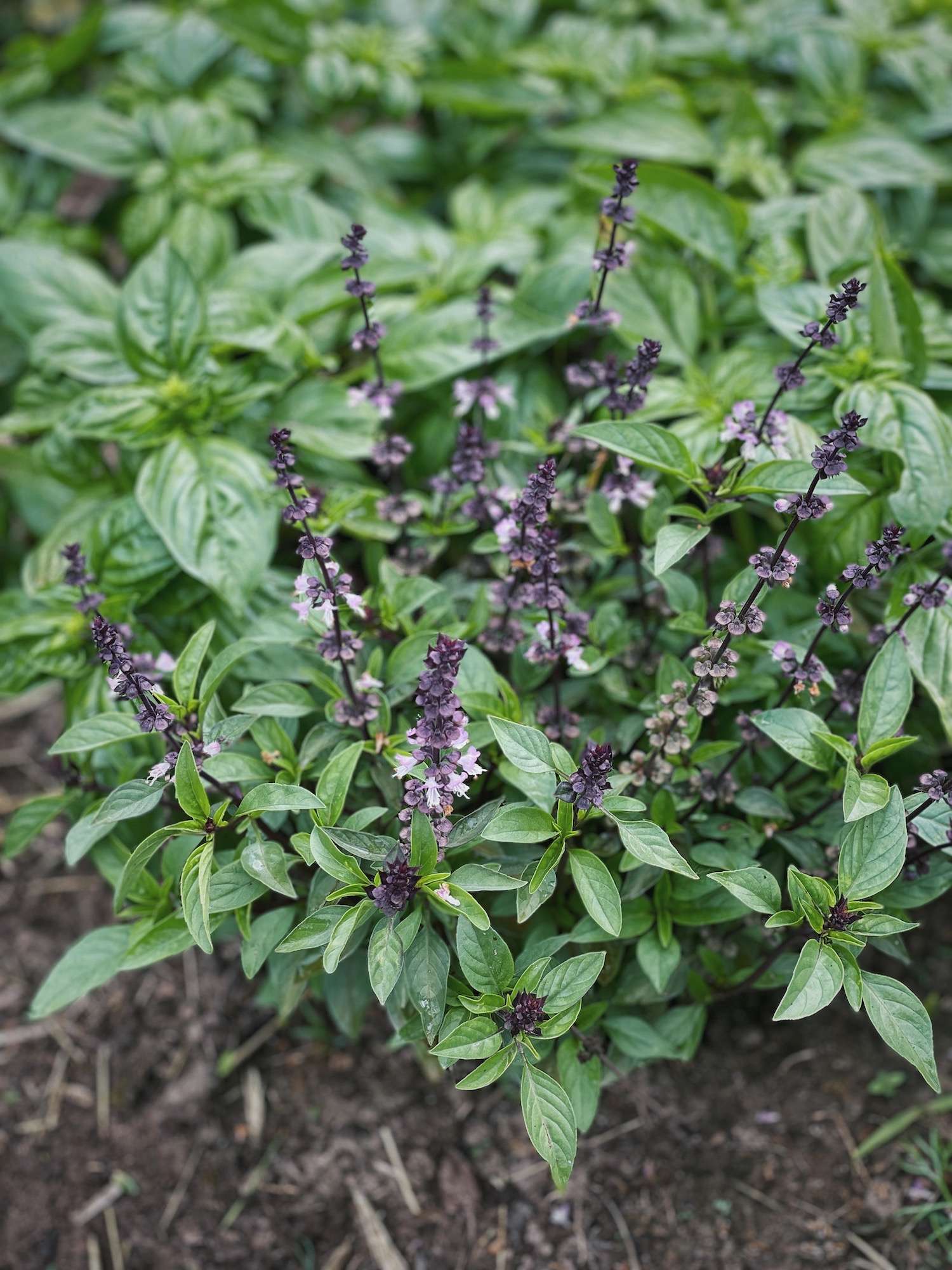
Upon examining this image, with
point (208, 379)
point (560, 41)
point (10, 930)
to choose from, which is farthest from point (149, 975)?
point (560, 41)

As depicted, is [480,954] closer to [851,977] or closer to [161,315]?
[851,977]

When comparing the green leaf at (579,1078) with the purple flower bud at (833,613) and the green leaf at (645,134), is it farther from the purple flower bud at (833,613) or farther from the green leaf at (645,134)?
the green leaf at (645,134)

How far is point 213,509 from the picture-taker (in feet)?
6.84

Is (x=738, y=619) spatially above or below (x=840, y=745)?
above

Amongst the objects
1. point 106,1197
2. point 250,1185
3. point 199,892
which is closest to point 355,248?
point 199,892

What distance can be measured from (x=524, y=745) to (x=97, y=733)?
71 cm

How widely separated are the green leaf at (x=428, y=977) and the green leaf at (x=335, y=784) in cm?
24

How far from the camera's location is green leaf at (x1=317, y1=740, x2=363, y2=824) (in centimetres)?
158

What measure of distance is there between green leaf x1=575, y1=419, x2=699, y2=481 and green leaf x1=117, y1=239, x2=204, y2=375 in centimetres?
109

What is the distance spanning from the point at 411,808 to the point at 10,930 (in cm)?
171

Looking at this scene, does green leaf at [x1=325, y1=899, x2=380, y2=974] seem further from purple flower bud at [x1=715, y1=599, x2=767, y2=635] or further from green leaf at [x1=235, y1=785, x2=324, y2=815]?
purple flower bud at [x1=715, y1=599, x2=767, y2=635]

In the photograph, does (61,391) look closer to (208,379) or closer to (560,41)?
(208,379)

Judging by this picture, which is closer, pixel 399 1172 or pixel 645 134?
pixel 399 1172

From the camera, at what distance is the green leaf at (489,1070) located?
143 centimetres
